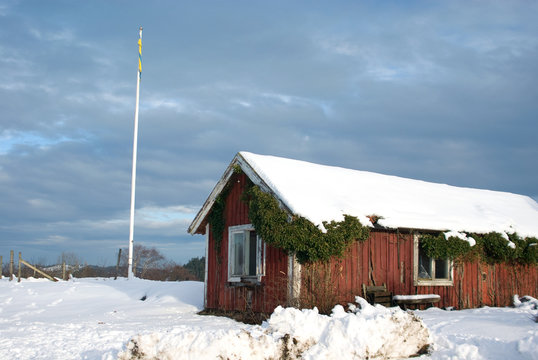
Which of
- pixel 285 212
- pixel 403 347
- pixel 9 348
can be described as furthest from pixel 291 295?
pixel 9 348

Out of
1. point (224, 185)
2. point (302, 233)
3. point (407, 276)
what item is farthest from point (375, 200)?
point (224, 185)

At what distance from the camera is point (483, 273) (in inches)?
675

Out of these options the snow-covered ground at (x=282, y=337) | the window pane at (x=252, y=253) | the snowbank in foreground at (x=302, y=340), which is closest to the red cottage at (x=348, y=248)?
the window pane at (x=252, y=253)

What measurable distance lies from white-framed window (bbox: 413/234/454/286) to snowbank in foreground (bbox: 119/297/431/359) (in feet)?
21.4

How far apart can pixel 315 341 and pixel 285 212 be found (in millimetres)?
5132

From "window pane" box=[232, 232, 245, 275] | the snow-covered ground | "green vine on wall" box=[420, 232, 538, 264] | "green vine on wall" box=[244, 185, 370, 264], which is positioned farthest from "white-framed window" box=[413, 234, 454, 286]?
"window pane" box=[232, 232, 245, 275]

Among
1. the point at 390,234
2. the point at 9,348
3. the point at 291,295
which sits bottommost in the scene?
the point at 9,348

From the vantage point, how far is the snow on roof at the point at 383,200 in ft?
46.2

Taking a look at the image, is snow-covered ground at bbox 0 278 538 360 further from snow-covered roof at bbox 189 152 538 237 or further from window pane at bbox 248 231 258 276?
snow-covered roof at bbox 189 152 538 237

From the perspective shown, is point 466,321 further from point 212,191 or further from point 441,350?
point 212,191

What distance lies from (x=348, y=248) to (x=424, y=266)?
138 inches

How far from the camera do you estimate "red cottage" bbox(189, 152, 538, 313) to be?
1373 cm

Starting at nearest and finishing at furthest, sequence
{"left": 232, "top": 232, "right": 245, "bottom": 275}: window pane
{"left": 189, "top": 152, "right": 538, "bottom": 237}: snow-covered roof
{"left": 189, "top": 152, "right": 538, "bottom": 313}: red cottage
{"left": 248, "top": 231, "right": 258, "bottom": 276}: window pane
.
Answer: {"left": 189, "top": 152, "right": 538, "bottom": 313}: red cottage, {"left": 189, "top": 152, "right": 538, "bottom": 237}: snow-covered roof, {"left": 248, "top": 231, "right": 258, "bottom": 276}: window pane, {"left": 232, "top": 232, "right": 245, "bottom": 275}: window pane

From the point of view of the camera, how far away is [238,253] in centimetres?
1576
